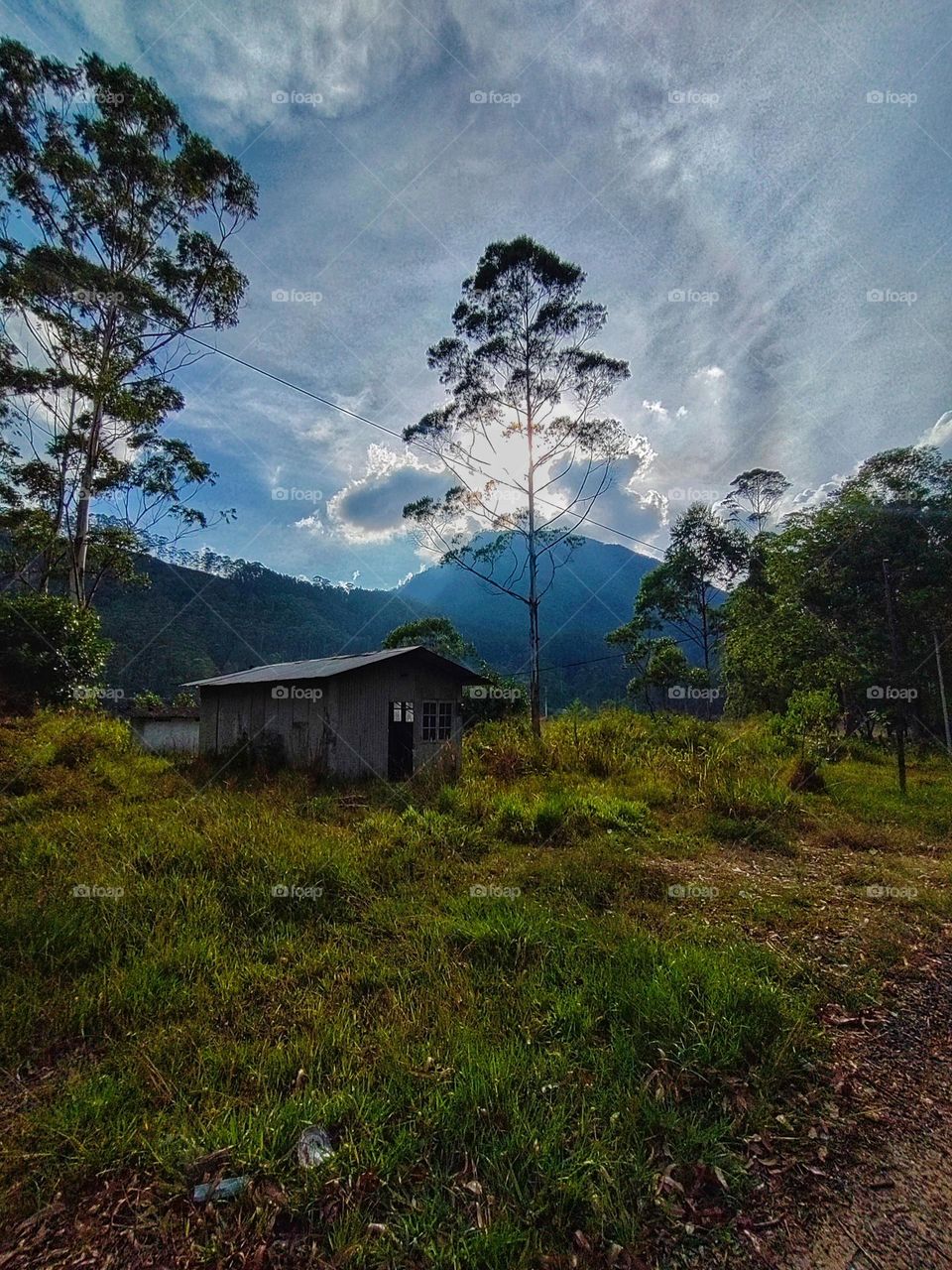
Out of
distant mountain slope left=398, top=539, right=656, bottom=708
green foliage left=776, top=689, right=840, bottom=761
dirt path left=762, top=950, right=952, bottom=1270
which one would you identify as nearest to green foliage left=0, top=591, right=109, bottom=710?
dirt path left=762, top=950, right=952, bottom=1270

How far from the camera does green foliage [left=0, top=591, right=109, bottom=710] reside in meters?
13.3

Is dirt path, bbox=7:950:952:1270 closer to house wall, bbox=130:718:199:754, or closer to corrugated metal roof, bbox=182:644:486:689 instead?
corrugated metal roof, bbox=182:644:486:689

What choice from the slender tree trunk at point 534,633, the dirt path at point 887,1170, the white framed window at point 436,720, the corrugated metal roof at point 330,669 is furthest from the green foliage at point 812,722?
the dirt path at point 887,1170

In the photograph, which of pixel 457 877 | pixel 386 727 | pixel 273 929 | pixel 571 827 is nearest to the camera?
pixel 273 929

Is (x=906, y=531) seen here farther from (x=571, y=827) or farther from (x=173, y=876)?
(x=173, y=876)

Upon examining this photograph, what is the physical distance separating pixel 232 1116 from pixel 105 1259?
0.60 metres

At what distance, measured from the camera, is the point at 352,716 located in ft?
39.5

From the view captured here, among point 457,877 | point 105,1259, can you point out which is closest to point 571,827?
point 457,877

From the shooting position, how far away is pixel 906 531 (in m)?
18.9

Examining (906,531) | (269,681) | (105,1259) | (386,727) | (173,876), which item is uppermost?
(906,531)

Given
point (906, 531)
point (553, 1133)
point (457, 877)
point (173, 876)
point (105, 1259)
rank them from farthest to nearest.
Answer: point (906, 531)
point (457, 877)
point (173, 876)
point (553, 1133)
point (105, 1259)

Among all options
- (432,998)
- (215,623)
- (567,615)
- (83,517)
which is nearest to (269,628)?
(215,623)

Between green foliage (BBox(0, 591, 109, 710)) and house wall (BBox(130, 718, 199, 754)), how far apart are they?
7.61 meters

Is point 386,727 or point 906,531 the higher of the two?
point 906,531
